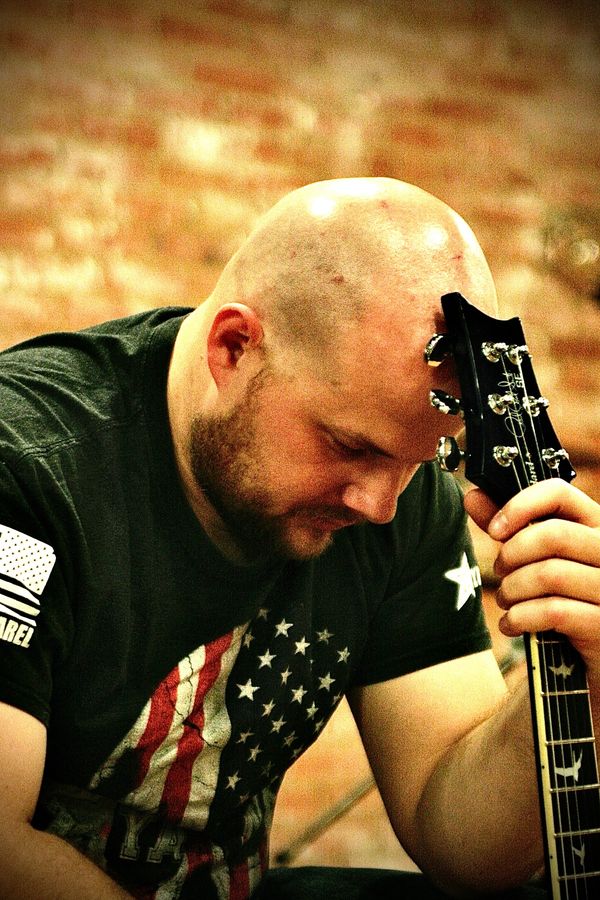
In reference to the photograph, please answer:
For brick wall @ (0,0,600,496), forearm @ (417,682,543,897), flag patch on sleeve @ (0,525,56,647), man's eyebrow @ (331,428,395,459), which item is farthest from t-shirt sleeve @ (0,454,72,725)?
brick wall @ (0,0,600,496)

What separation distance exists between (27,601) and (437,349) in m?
0.48

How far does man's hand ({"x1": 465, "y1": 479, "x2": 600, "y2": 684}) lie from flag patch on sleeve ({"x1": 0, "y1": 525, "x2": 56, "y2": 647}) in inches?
17.6

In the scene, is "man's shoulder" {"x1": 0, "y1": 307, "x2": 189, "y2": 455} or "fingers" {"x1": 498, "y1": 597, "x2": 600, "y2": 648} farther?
"man's shoulder" {"x1": 0, "y1": 307, "x2": 189, "y2": 455}

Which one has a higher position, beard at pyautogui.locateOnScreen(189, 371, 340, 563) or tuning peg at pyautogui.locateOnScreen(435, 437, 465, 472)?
beard at pyautogui.locateOnScreen(189, 371, 340, 563)

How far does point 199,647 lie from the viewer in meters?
1.20

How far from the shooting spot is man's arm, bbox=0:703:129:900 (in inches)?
37.2

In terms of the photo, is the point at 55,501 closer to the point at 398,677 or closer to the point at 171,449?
the point at 171,449

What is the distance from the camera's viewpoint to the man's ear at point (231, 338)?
1.17m

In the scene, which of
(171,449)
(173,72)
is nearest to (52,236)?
(173,72)

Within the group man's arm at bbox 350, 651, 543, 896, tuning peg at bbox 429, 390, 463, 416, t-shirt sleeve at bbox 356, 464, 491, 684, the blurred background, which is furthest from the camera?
the blurred background

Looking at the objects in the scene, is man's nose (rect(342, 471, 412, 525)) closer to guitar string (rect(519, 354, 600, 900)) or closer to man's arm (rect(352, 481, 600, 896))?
man's arm (rect(352, 481, 600, 896))

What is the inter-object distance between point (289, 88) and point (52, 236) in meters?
0.72

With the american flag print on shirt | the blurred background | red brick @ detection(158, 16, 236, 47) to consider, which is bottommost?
the american flag print on shirt

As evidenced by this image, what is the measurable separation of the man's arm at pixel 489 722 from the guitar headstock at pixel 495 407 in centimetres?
5
